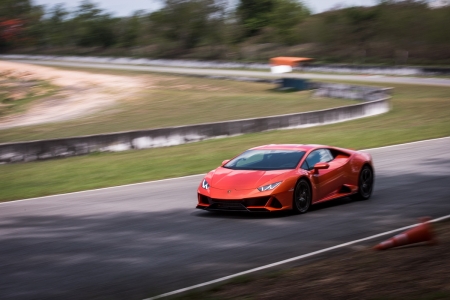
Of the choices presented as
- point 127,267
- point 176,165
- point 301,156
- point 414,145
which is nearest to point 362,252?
point 127,267

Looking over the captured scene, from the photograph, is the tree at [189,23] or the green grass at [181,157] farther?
the tree at [189,23]

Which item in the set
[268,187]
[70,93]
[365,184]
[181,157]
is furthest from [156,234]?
[70,93]

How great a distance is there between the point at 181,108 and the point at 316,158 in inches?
986

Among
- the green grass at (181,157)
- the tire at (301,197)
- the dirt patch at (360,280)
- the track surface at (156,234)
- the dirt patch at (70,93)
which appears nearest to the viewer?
the dirt patch at (360,280)

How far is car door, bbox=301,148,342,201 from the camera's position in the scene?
11867 millimetres

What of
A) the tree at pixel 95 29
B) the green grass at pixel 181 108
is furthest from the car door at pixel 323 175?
the tree at pixel 95 29

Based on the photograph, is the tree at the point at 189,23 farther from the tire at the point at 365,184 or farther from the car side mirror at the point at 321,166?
the car side mirror at the point at 321,166

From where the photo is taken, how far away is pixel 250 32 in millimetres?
97688

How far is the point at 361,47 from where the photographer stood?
7381 cm

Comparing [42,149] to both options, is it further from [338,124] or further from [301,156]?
[338,124]

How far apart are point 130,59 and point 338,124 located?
5586 cm

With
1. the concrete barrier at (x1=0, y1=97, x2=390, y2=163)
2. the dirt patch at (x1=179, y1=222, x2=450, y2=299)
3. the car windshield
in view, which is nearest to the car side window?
the car windshield

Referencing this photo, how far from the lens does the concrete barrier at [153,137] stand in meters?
20.9

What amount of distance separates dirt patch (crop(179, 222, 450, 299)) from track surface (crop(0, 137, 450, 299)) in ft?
2.34
